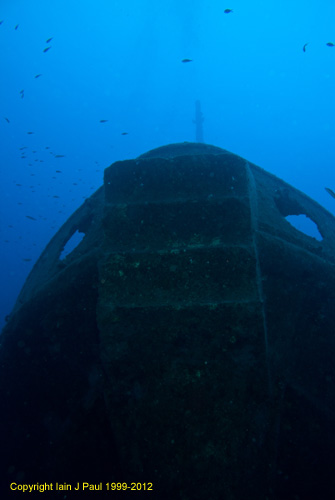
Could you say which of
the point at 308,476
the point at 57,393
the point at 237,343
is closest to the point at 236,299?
the point at 237,343

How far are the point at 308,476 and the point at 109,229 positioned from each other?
2579mm

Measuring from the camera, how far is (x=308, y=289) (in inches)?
Result: 112

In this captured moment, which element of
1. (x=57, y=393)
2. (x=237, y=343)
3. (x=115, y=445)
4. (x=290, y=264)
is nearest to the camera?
(x=115, y=445)

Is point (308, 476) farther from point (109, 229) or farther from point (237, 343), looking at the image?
point (109, 229)

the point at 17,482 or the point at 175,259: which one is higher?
the point at 175,259

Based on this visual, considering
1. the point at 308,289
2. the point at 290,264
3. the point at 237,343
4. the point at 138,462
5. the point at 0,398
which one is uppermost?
the point at 290,264

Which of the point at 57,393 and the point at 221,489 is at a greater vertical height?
the point at 57,393

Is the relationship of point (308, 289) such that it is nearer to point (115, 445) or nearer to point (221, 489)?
point (221, 489)

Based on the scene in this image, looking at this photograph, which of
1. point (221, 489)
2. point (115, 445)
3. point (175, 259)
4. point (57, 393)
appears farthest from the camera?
point (175, 259)

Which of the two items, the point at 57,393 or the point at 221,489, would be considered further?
the point at 57,393

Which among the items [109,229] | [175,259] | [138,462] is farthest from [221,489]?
[109,229]

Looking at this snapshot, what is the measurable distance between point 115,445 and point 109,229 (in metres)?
1.88

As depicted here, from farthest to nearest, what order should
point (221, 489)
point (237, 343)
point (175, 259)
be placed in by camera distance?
point (175, 259)
point (237, 343)
point (221, 489)

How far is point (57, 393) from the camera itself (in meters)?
2.51
